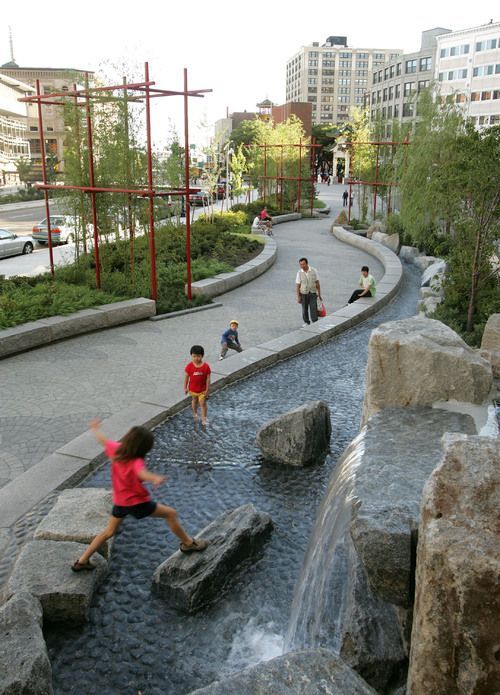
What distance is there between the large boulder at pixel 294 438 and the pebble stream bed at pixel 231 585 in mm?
150

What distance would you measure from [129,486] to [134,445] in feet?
1.39

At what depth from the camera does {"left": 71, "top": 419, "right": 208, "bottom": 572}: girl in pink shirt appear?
5098 mm

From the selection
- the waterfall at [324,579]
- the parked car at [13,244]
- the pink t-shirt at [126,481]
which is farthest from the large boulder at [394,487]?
the parked car at [13,244]

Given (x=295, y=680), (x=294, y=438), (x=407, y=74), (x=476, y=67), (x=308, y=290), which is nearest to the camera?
(x=295, y=680)

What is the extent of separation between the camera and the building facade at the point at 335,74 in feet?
570

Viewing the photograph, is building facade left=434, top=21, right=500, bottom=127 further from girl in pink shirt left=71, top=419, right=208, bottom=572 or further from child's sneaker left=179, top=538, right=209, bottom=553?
girl in pink shirt left=71, top=419, right=208, bottom=572

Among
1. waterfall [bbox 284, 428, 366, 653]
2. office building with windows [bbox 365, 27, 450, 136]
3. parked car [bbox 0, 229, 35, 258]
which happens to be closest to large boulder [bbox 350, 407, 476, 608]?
waterfall [bbox 284, 428, 366, 653]

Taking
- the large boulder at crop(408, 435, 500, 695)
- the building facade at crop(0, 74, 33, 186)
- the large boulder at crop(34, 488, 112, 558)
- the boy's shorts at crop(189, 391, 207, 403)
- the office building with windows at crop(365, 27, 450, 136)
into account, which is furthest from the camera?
the office building with windows at crop(365, 27, 450, 136)

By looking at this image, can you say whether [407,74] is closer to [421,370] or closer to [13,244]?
[13,244]

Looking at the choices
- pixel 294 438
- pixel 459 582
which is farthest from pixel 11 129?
pixel 459 582

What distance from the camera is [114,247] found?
17328 millimetres

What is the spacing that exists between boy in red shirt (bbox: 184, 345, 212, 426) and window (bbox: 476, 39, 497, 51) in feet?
309

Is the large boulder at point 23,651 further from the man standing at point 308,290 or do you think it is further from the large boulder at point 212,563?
the man standing at point 308,290

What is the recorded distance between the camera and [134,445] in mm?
5070
